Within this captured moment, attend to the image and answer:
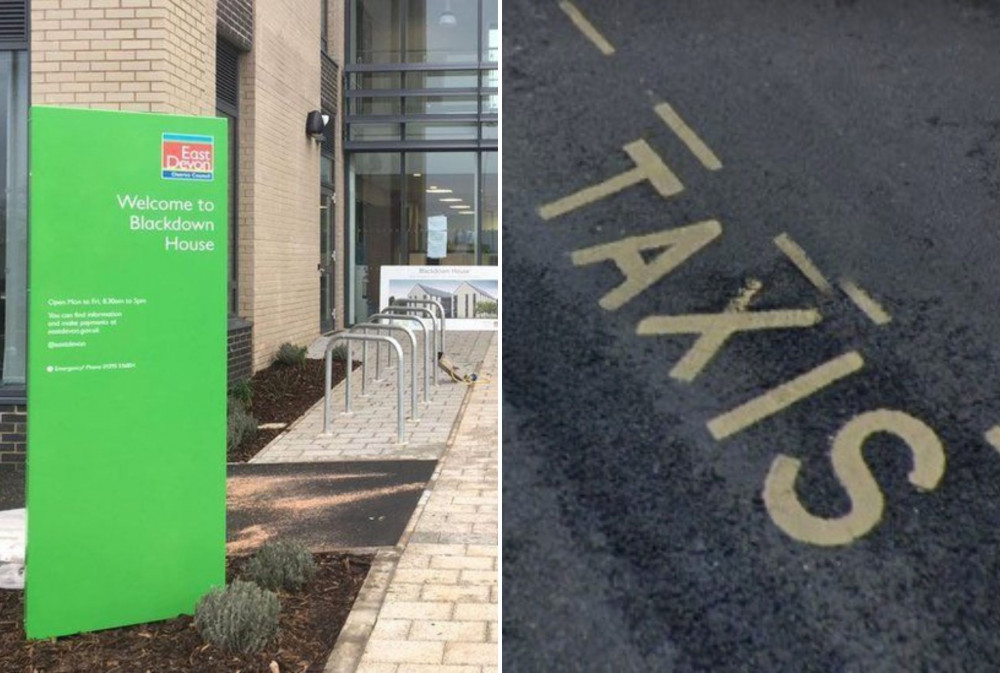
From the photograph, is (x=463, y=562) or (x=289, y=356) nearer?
(x=463, y=562)

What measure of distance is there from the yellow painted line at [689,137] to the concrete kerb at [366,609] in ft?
8.60

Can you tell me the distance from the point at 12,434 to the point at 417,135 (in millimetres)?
11501

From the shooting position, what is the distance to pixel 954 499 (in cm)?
115

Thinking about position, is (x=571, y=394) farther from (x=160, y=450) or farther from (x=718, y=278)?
(x=160, y=450)

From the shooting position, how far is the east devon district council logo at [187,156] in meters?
3.47

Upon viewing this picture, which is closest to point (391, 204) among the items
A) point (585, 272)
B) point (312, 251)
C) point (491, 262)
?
point (491, 262)

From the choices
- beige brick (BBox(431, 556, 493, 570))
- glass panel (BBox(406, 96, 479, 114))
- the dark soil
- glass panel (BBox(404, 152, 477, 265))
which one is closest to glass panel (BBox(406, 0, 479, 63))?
glass panel (BBox(406, 96, 479, 114))

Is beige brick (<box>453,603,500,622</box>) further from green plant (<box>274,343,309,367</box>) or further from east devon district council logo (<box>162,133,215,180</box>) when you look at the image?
green plant (<box>274,343,309,367</box>)

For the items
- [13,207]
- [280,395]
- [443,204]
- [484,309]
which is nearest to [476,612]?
[13,207]

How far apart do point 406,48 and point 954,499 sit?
17058 mm

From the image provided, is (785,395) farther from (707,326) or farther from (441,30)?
(441,30)

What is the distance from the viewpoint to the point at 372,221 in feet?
56.6

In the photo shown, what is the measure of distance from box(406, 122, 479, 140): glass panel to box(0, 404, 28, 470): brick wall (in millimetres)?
11376

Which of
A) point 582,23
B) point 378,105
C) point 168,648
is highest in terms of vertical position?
point 378,105
